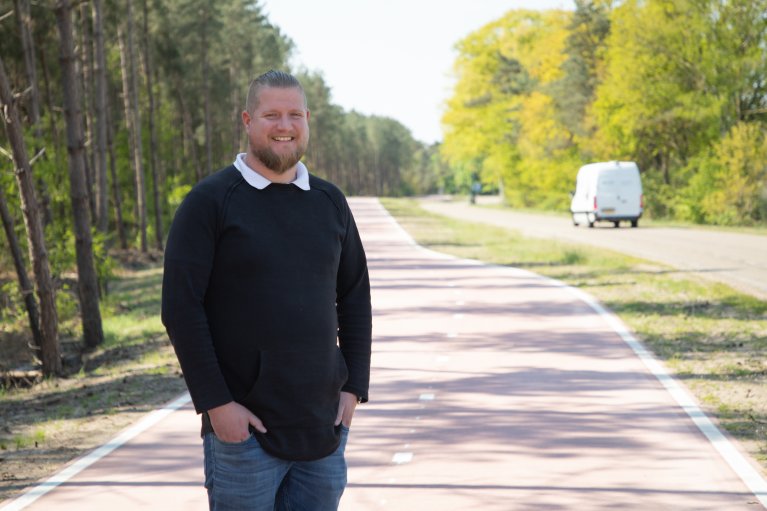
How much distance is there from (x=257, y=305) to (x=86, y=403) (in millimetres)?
7895

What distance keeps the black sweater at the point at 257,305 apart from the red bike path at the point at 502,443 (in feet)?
9.53

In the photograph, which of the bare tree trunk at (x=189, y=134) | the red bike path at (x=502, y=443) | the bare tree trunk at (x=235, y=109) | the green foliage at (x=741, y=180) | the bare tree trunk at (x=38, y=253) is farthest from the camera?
the bare tree trunk at (x=235, y=109)

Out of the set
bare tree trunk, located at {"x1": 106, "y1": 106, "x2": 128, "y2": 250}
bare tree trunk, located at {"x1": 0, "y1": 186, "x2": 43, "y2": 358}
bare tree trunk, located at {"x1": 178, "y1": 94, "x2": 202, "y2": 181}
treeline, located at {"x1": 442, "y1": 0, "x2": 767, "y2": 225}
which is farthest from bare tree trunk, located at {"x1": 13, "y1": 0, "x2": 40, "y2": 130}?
bare tree trunk, located at {"x1": 178, "y1": 94, "x2": 202, "y2": 181}

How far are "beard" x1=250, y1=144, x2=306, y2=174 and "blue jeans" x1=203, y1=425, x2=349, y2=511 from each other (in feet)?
2.92

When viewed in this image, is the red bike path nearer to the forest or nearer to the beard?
the beard

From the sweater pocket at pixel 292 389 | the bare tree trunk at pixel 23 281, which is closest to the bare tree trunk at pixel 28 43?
the bare tree trunk at pixel 23 281

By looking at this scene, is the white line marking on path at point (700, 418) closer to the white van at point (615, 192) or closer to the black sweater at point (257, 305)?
the black sweater at point (257, 305)

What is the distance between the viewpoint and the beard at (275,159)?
353cm

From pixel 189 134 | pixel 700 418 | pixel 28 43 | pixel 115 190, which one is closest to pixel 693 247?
pixel 28 43

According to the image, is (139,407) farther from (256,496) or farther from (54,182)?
(54,182)

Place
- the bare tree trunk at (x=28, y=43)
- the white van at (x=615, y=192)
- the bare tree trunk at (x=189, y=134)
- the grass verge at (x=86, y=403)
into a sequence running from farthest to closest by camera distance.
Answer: the bare tree trunk at (x=189, y=134), the white van at (x=615, y=192), the bare tree trunk at (x=28, y=43), the grass verge at (x=86, y=403)

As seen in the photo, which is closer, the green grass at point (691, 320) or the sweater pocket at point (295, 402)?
the sweater pocket at point (295, 402)

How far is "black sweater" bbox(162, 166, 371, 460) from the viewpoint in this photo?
11.1 feet

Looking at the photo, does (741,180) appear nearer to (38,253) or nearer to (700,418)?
(38,253)
